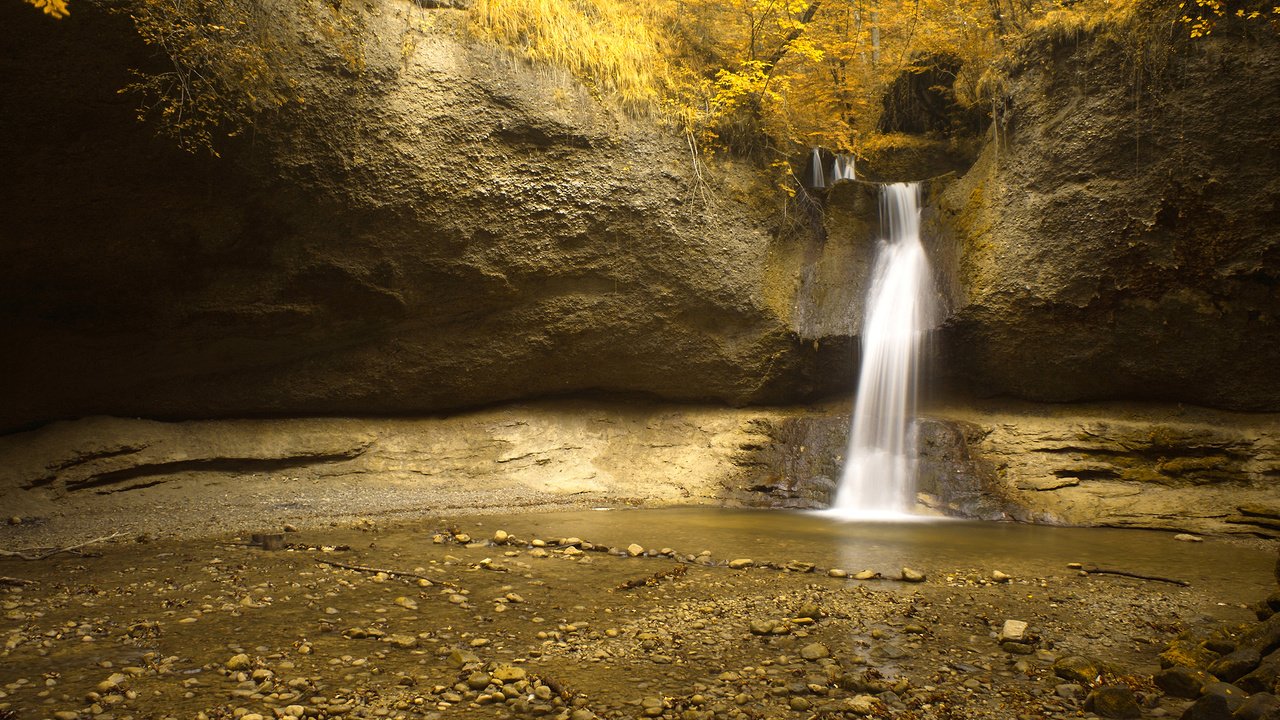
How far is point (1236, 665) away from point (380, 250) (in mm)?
9692

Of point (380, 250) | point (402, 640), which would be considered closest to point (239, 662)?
point (402, 640)

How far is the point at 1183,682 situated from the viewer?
349 centimetres

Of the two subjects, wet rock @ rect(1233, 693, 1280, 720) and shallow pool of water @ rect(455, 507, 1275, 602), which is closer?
wet rock @ rect(1233, 693, 1280, 720)

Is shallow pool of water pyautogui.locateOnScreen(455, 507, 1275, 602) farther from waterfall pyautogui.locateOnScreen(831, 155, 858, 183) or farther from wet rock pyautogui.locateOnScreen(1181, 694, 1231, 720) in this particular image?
waterfall pyautogui.locateOnScreen(831, 155, 858, 183)

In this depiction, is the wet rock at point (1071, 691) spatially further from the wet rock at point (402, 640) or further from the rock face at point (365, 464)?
the rock face at point (365, 464)

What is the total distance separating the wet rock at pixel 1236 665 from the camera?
345 centimetres

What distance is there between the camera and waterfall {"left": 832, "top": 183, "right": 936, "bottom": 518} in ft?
35.1

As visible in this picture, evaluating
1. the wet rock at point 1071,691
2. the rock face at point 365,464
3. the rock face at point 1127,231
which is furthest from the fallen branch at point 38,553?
the rock face at point 1127,231

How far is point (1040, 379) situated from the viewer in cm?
1135

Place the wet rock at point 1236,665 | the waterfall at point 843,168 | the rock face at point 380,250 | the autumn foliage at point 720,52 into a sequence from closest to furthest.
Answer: the wet rock at point 1236,665 < the autumn foliage at point 720,52 < the rock face at point 380,250 < the waterfall at point 843,168

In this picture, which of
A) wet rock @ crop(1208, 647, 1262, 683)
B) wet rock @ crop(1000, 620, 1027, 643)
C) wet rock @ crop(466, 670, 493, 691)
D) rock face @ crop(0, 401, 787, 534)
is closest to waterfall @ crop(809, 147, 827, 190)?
rock face @ crop(0, 401, 787, 534)

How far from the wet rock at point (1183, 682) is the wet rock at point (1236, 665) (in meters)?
0.06

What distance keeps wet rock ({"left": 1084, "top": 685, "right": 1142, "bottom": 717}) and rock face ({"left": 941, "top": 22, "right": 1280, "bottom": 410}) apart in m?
8.64

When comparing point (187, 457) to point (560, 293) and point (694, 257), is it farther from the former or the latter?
point (694, 257)
